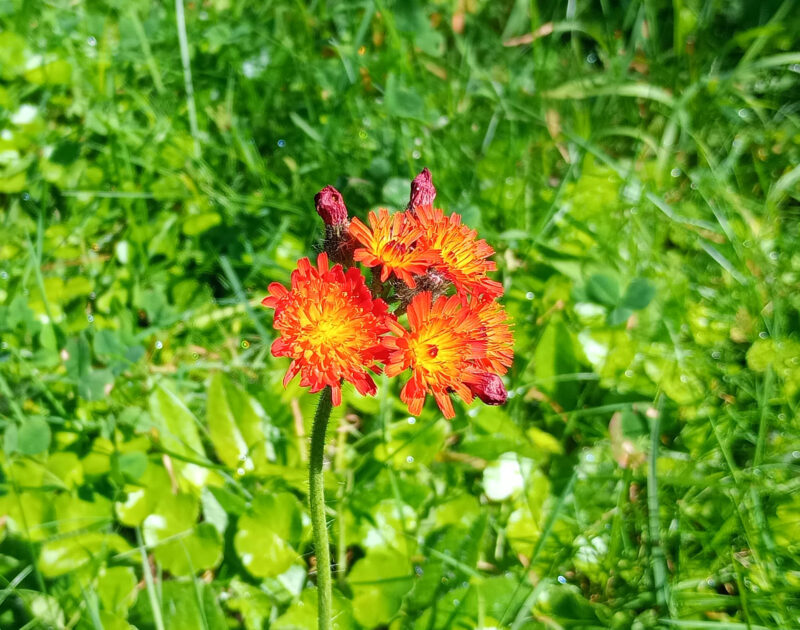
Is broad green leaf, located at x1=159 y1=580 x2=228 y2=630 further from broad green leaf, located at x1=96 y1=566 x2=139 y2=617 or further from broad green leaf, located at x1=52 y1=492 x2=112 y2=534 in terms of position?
broad green leaf, located at x1=52 y1=492 x2=112 y2=534

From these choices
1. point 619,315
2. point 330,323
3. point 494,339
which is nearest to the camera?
point 330,323

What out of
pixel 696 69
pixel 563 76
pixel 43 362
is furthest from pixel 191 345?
pixel 696 69

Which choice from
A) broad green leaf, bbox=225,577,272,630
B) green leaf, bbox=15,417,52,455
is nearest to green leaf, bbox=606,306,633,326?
broad green leaf, bbox=225,577,272,630

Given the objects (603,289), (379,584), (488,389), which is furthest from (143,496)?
(603,289)

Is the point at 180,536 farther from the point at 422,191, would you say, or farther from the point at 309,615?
the point at 422,191

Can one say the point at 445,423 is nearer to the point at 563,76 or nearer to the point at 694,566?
the point at 694,566

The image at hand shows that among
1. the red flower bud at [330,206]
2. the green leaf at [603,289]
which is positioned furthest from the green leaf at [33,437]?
the green leaf at [603,289]

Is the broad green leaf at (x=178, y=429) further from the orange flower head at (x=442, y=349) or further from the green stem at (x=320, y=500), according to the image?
the orange flower head at (x=442, y=349)
